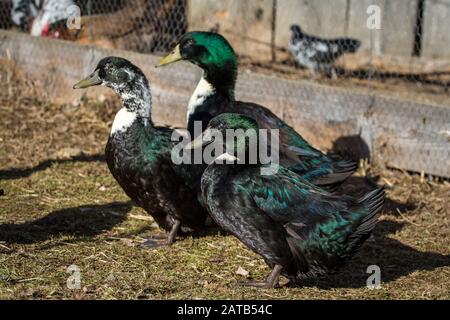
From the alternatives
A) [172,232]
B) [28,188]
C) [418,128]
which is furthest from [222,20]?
[172,232]

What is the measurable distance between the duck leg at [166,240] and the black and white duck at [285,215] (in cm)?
98

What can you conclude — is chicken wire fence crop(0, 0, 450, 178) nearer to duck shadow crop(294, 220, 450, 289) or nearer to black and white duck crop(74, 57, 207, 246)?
duck shadow crop(294, 220, 450, 289)

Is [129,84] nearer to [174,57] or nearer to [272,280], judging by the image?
[174,57]

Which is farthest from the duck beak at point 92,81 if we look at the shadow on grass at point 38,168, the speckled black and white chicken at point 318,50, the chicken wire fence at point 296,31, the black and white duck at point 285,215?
the speckled black and white chicken at point 318,50

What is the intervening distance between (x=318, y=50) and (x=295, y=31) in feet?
1.82

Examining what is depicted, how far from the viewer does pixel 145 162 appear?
6.32 meters

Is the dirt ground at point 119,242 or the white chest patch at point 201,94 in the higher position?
the white chest patch at point 201,94

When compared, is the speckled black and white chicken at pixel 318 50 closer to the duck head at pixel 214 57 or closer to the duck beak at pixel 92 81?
the duck head at pixel 214 57

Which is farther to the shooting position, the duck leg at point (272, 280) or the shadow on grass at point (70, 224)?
the shadow on grass at point (70, 224)

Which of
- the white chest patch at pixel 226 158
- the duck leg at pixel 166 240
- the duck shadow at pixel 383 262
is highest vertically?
the white chest patch at pixel 226 158

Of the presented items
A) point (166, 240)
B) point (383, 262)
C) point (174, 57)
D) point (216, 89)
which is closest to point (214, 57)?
point (216, 89)

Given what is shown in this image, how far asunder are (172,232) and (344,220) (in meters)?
1.57

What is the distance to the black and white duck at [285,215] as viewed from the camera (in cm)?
539

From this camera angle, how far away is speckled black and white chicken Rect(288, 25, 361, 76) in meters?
9.88
